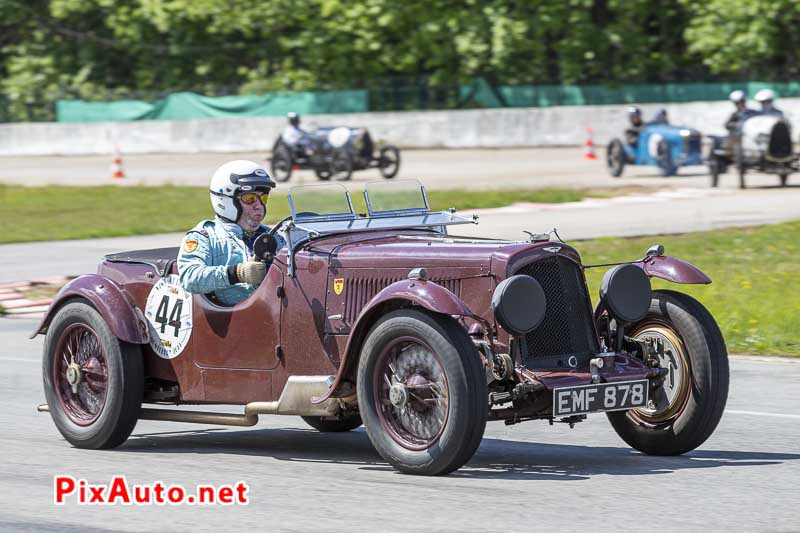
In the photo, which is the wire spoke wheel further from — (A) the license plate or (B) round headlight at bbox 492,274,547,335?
(A) the license plate

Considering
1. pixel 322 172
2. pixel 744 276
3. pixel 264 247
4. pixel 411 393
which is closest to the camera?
pixel 411 393

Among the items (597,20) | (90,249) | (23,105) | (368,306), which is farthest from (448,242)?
(23,105)

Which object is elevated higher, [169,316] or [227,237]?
[227,237]

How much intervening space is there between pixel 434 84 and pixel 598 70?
5.15 m

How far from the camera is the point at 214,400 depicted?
765 cm

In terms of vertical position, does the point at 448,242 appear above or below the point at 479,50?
below

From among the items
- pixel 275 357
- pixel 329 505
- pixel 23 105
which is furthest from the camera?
pixel 23 105

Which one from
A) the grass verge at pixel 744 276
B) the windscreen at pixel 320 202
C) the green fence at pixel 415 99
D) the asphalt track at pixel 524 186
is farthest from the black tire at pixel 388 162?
the windscreen at pixel 320 202

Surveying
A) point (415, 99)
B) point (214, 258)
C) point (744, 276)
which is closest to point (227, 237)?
point (214, 258)

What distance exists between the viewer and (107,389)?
7.77 m

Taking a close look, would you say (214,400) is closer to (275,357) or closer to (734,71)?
(275,357)

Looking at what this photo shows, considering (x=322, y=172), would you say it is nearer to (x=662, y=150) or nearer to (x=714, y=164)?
(x=662, y=150)

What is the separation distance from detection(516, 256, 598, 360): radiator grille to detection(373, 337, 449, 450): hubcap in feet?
1.69

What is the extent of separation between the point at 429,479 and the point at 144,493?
1280 millimetres
